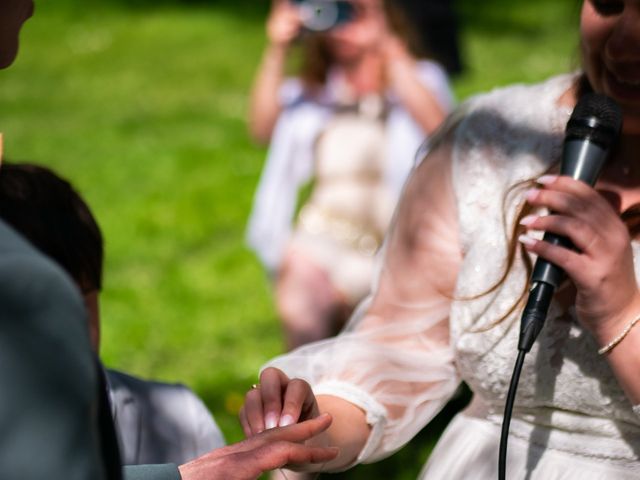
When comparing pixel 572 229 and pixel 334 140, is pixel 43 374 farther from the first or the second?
pixel 334 140

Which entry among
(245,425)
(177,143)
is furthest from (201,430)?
(177,143)

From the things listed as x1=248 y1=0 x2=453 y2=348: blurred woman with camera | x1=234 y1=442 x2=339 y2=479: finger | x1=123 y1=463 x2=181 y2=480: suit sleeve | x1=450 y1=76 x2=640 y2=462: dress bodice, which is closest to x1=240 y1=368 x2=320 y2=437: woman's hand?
x1=234 y1=442 x2=339 y2=479: finger

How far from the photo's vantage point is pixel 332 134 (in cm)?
463

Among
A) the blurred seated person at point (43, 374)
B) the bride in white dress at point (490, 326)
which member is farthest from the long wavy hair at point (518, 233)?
the blurred seated person at point (43, 374)

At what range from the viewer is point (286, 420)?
175cm

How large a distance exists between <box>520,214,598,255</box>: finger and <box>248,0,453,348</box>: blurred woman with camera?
8.53 feet

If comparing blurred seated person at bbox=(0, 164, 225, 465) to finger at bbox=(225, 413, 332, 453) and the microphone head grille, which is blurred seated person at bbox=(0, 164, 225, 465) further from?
the microphone head grille

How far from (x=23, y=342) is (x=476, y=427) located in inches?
53.5

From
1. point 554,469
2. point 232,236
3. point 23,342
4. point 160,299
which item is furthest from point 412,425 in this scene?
point 232,236

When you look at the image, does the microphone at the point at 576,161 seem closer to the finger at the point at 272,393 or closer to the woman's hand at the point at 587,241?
the woman's hand at the point at 587,241

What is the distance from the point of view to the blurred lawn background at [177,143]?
487 centimetres

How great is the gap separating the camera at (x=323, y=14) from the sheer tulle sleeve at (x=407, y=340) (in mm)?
2463

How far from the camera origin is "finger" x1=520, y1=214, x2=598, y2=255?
166 centimetres

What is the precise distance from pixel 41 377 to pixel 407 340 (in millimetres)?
1270
